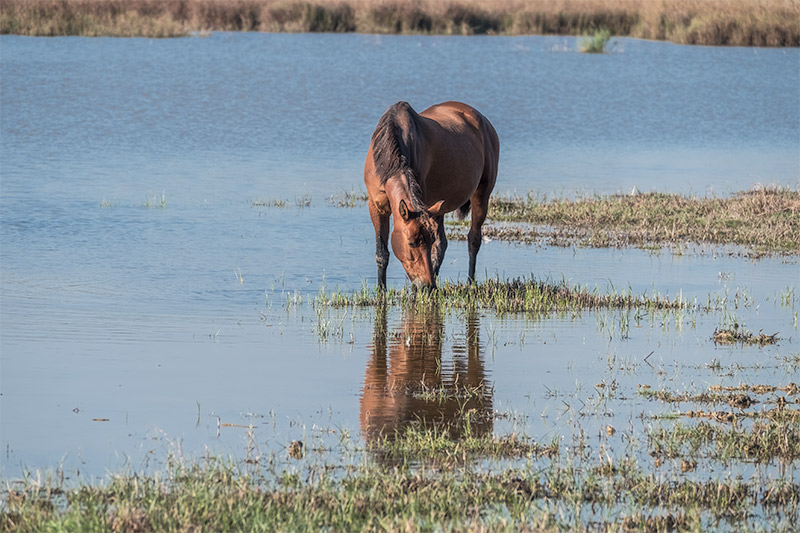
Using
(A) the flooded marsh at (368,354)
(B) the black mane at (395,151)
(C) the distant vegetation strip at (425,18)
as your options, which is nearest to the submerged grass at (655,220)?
(A) the flooded marsh at (368,354)

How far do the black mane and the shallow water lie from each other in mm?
1017

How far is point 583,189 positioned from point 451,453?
12.5 meters

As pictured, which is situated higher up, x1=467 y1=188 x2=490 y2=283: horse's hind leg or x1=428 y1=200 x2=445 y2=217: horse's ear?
x1=428 y1=200 x2=445 y2=217: horse's ear

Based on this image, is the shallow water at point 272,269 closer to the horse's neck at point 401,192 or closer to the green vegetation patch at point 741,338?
the green vegetation patch at point 741,338

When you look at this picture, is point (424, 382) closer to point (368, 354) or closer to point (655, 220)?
point (368, 354)

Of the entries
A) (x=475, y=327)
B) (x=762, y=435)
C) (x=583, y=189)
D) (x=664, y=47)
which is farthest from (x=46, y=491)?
(x=664, y=47)

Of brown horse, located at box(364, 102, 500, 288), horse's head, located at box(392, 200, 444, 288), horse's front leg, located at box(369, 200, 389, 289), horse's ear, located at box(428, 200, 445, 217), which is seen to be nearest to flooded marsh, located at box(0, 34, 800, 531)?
horse's front leg, located at box(369, 200, 389, 289)

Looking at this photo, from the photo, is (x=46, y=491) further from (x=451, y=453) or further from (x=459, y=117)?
(x=459, y=117)

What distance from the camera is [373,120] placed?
26.4 meters

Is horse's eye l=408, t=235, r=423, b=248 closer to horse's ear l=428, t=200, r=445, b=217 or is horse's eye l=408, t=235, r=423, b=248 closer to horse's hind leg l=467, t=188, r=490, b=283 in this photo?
horse's ear l=428, t=200, r=445, b=217

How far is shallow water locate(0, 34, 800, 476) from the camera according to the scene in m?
6.77

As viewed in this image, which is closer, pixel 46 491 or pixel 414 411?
pixel 46 491

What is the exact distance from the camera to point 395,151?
30.4ft

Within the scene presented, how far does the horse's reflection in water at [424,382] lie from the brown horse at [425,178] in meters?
0.55
